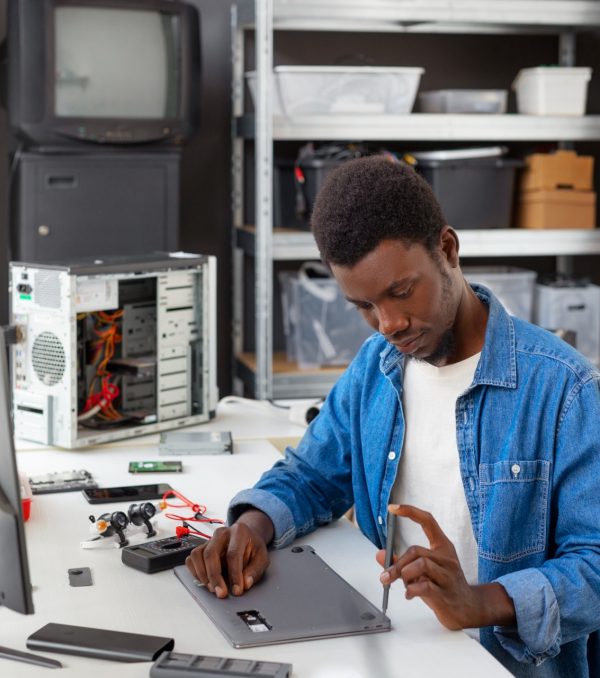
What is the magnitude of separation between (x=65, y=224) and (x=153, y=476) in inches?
54.2

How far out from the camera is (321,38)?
12.3 feet

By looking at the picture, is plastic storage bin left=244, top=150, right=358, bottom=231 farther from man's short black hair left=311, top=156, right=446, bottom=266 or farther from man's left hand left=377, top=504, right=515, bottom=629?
man's left hand left=377, top=504, right=515, bottom=629

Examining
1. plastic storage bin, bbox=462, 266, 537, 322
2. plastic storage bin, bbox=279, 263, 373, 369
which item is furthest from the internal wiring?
plastic storage bin, bbox=462, 266, 537, 322

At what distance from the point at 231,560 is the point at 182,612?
0.11m

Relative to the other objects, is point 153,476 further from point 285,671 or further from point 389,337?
point 285,671

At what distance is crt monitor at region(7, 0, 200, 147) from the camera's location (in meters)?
2.97

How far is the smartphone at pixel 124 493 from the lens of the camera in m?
1.78

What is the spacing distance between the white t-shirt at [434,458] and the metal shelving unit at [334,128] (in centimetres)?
181

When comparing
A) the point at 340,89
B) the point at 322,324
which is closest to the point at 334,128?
the point at 340,89

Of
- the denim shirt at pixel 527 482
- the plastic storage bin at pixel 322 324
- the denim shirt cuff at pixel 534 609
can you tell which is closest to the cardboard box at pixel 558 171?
the plastic storage bin at pixel 322 324

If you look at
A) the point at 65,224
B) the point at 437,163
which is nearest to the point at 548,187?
the point at 437,163

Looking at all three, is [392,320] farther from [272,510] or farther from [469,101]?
[469,101]

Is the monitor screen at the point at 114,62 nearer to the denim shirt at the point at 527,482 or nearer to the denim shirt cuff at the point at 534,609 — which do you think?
the denim shirt at the point at 527,482

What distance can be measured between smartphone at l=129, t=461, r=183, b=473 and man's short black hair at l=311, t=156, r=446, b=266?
2.31 ft
